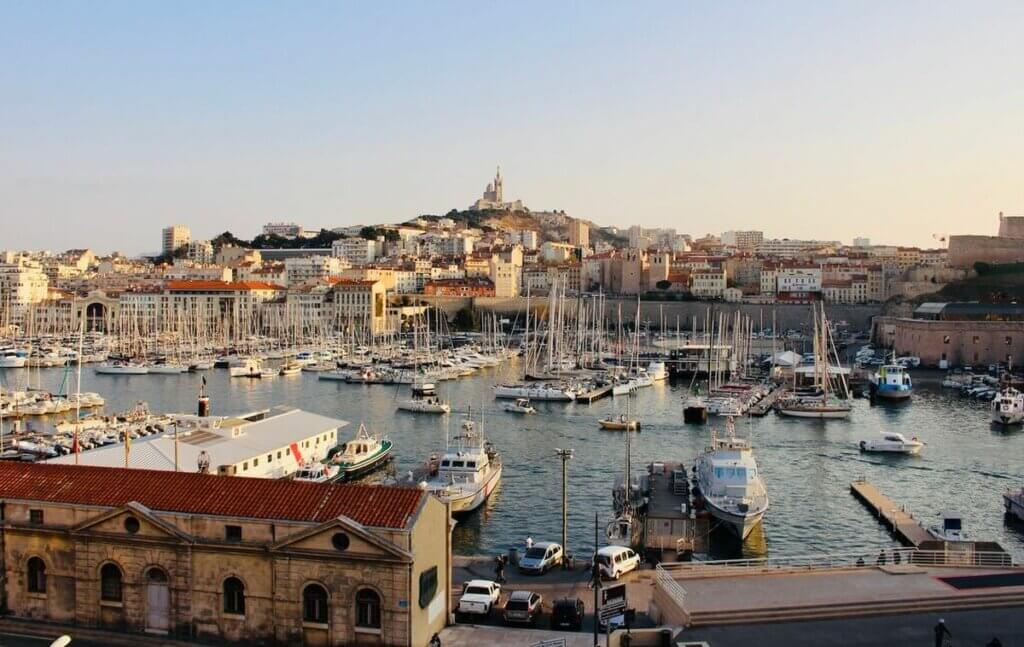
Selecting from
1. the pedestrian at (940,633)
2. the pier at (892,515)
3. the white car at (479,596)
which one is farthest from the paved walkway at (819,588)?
the pier at (892,515)

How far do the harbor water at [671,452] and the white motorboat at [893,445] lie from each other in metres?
0.34

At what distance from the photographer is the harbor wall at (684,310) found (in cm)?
7038

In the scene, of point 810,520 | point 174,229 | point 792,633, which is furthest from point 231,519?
point 174,229

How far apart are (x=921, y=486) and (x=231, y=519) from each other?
1649cm

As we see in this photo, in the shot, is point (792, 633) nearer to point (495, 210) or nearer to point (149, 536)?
point (149, 536)

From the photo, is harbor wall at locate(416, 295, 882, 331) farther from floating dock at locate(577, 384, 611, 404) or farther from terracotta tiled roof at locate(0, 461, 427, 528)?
terracotta tiled roof at locate(0, 461, 427, 528)

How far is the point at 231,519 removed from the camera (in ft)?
33.0

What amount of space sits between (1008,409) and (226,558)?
88.9 ft

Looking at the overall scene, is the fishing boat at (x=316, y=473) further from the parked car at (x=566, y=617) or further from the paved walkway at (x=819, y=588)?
the paved walkway at (x=819, y=588)

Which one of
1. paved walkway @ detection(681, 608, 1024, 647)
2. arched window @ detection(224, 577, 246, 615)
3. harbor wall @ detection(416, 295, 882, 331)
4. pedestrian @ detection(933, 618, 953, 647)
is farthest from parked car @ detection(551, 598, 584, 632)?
harbor wall @ detection(416, 295, 882, 331)

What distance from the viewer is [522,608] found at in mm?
11086

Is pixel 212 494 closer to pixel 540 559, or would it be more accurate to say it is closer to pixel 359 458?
pixel 540 559

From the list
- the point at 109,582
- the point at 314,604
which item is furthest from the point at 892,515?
the point at 109,582

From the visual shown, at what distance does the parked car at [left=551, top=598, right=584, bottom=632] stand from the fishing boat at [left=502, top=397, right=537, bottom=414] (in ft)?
73.0
